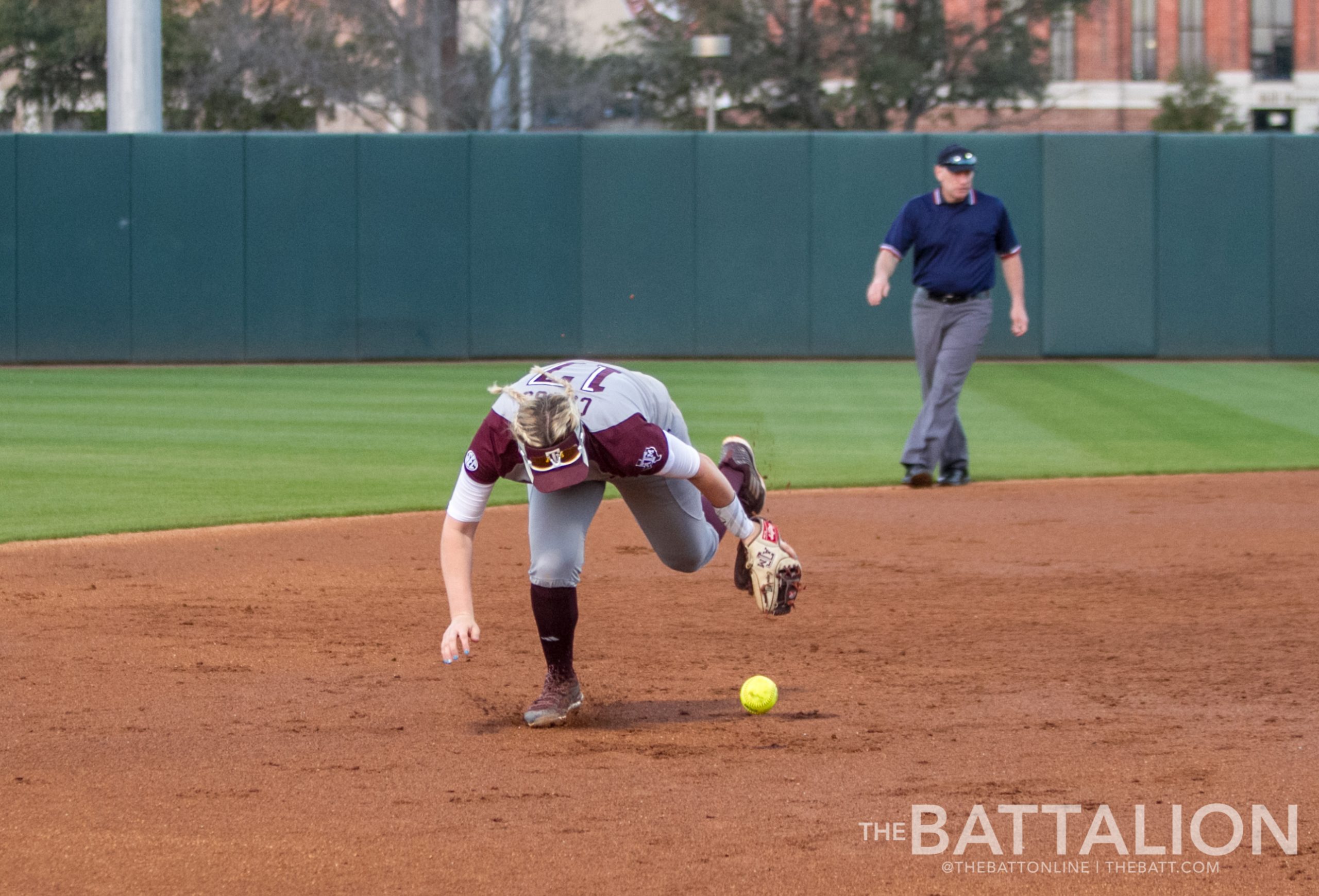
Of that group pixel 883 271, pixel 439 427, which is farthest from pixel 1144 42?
pixel 883 271

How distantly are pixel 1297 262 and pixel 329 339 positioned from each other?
11.7 metres

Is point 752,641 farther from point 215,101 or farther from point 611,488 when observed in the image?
point 215,101

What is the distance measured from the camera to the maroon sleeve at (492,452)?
4445mm

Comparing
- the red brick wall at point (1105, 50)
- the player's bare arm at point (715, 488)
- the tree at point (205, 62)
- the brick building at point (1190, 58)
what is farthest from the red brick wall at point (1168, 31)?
the player's bare arm at point (715, 488)

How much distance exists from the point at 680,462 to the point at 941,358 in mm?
5628

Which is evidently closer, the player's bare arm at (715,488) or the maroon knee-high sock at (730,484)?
the player's bare arm at (715,488)

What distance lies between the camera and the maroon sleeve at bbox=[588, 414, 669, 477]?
14.7ft

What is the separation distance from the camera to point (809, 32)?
33.3 meters

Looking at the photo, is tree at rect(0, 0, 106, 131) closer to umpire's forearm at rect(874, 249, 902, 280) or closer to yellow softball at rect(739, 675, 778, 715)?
umpire's forearm at rect(874, 249, 902, 280)

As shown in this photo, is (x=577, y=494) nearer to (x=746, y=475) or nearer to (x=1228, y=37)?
(x=746, y=475)

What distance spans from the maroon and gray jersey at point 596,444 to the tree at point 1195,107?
135 ft

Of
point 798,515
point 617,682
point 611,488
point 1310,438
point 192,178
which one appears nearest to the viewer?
point 617,682

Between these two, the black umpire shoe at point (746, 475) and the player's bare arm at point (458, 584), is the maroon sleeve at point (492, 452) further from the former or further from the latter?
the black umpire shoe at point (746, 475)

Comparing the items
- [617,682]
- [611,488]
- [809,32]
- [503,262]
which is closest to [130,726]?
[617,682]
